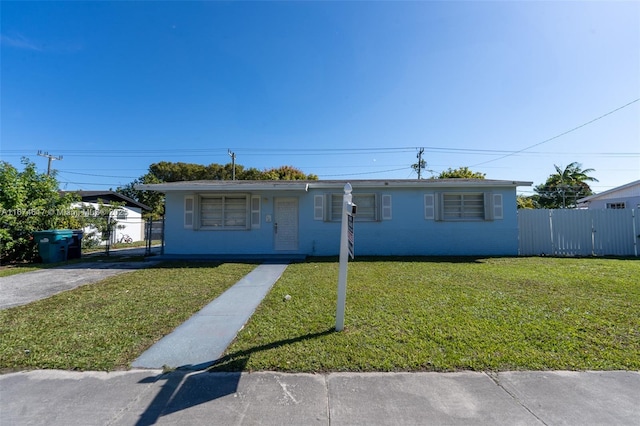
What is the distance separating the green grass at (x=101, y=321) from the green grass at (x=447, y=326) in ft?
4.06

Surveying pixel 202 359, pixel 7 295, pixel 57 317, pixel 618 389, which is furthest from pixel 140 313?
pixel 618 389

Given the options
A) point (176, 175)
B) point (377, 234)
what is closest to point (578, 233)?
point (377, 234)

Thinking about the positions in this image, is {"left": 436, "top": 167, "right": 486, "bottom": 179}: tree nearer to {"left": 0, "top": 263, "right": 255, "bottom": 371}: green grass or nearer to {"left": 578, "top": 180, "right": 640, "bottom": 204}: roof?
{"left": 578, "top": 180, "right": 640, "bottom": 204}: roof

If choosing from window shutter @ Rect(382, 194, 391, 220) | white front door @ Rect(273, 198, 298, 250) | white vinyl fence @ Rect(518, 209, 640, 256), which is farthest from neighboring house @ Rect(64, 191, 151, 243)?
white vinyl fence @ Rect(518, 209, 640, 256)

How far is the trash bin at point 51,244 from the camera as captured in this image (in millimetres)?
9719

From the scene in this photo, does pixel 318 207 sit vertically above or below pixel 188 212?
above

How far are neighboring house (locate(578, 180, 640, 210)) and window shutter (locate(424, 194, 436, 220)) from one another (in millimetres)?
13209

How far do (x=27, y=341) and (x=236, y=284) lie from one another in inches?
137

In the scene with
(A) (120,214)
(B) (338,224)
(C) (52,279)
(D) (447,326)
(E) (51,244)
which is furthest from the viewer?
(A) (120,214)

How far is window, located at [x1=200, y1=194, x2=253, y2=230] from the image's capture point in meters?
11.4

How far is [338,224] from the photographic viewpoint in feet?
36.8

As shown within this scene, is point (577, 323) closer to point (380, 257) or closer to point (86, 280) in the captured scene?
point (380, 257)

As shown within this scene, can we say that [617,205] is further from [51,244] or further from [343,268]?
[51,244]

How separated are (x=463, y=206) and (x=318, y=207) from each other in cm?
577
